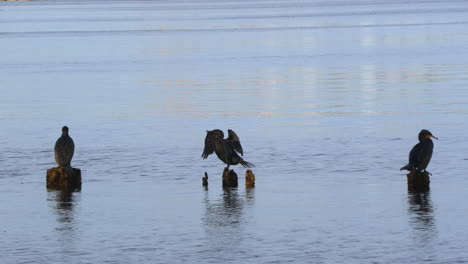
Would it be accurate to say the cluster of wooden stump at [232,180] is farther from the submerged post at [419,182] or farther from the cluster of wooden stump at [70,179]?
the submerged post at [419,182]

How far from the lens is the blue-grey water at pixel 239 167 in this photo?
15.4 meters

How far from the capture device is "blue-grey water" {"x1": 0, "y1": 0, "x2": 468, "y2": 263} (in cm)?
1543

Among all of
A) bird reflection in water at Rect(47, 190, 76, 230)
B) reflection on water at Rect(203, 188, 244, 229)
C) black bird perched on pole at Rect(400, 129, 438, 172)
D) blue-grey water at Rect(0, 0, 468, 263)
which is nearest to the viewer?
blue-grey water at Rect(0, 0, 468, 263)

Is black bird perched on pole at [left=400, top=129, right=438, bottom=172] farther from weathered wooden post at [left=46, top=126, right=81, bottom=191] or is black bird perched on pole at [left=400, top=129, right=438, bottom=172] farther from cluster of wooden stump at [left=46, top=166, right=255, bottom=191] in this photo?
weathered wooden post at [left=46, top=126, right=81, bottom=191]

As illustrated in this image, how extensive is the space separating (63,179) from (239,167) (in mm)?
4280

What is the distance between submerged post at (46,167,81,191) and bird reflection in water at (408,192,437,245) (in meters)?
5.58

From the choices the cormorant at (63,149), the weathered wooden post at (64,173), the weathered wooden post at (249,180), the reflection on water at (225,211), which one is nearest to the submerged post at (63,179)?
the weathered wooden post at (64,173)

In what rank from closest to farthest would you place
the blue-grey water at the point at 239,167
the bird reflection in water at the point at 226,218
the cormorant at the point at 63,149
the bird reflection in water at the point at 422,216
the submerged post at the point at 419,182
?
the blue-grey water at the point at 239,167 < the bird reflection in water at the point at 226,218 < the bird reflection in water at the point at 422,216 < the submerged post at the point at 419,182 < the cormorant at the point at 63,149

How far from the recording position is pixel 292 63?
193 feet

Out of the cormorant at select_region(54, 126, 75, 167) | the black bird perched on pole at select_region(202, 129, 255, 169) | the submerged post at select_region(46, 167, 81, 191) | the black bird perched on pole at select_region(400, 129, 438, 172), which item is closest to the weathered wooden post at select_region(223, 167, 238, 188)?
the black bird perched on pole at select_region(202, 129, 255, 169)

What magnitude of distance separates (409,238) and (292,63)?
43.6 meters

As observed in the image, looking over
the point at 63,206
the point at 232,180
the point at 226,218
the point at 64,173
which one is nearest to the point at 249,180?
the point at 232,180

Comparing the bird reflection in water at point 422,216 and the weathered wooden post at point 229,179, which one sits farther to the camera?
the weathered wooden post at point 229,179

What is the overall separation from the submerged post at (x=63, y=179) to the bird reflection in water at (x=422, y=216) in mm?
5578
